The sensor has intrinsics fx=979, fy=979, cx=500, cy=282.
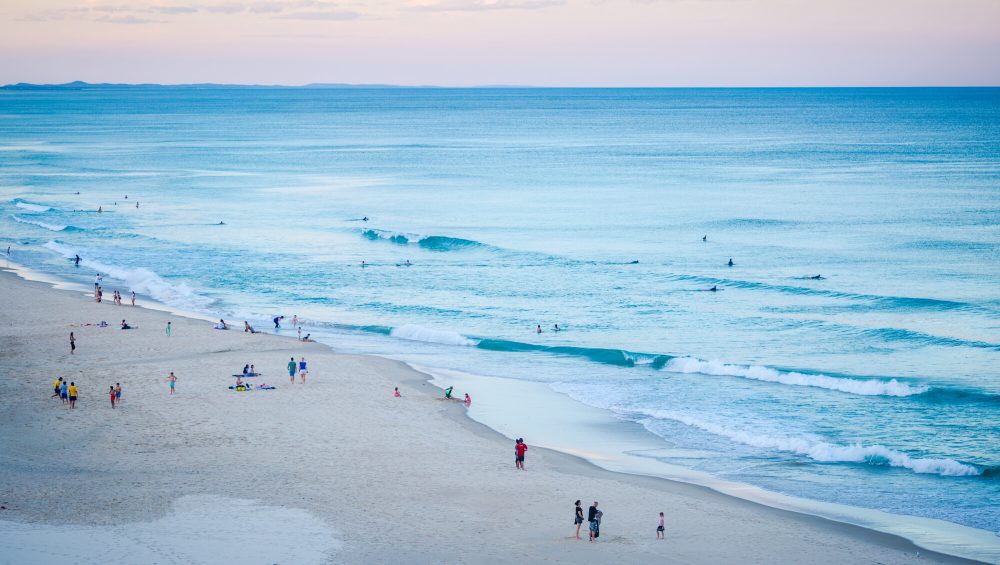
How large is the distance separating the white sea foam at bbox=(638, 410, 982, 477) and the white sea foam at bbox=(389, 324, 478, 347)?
1326 centimetres

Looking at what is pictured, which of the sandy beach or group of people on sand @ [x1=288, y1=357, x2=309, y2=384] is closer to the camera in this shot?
the sandy beach

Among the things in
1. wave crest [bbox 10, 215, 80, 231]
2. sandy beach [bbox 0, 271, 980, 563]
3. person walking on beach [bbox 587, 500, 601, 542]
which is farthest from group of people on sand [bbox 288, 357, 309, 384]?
wave crest [bbox 10, 215, 80, 231]

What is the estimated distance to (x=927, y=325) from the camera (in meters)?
39.7

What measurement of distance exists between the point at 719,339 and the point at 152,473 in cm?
2345

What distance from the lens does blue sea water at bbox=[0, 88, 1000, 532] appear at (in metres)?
28.1

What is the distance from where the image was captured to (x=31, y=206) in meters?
79.0

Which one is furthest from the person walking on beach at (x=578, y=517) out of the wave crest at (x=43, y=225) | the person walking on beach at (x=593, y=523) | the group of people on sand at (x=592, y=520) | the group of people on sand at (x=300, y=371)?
the wave crest at (x=43, y=225)

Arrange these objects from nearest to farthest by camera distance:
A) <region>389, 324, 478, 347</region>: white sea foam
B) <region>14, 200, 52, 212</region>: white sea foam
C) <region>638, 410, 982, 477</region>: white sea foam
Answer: <region>638, 410, 982, 477</region>: white sea foam
<region>389, 324, 478, 347</region>: white sea foam
<region>14, 200, 52, 212</region>: white sea foam

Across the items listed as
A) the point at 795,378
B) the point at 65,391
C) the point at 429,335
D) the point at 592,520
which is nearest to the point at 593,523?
the point at 592,520

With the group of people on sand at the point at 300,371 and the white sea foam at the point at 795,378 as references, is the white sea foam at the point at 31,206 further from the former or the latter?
the white sea foam at the point at 795,378

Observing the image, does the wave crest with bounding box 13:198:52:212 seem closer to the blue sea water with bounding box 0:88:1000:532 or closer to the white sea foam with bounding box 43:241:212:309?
the blue sea water with bounding box 0:88:1000:532

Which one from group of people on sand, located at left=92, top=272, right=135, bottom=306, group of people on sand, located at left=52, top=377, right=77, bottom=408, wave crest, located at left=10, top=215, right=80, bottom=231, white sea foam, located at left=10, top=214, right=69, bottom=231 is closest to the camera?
group of people on sand, located at left=52, top=377, right=77, bottom=408

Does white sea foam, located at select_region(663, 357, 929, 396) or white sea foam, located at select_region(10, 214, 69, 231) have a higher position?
white sea foam, located at select_region(10, 214, 69, 231)

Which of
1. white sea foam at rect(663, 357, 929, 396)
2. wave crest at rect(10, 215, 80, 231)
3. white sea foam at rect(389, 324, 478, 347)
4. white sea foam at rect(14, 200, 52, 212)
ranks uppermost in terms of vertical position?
white sea foam at rect(14, 200, 52, 212)
